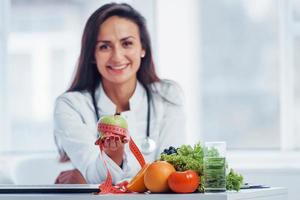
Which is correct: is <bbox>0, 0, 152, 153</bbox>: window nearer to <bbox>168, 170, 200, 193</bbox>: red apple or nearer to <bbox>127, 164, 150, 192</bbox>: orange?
<bbox>127, 164, 150, 192</bbox>: orange

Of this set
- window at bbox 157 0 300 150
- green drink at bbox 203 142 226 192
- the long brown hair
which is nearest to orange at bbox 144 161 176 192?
green drink at bbox 203 142 226 192

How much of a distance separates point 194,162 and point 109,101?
6.62 feet

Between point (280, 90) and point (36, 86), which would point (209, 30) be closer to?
point (280, 90)

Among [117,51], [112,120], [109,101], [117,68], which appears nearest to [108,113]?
[109,101]

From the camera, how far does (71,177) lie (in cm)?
489

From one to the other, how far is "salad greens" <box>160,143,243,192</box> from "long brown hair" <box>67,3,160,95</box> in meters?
1.93

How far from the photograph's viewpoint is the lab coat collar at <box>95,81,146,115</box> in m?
4.86

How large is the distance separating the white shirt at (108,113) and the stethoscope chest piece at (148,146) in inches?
0.9

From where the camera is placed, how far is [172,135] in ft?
15.9

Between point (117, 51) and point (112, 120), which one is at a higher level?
point (117, 51)

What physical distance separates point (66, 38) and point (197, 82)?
105 centimetres

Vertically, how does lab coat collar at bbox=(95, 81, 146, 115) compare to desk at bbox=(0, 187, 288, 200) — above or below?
above

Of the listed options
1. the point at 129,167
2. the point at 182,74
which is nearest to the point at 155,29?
the point at 182,74

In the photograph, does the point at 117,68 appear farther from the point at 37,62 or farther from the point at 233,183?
the point at 233,183
